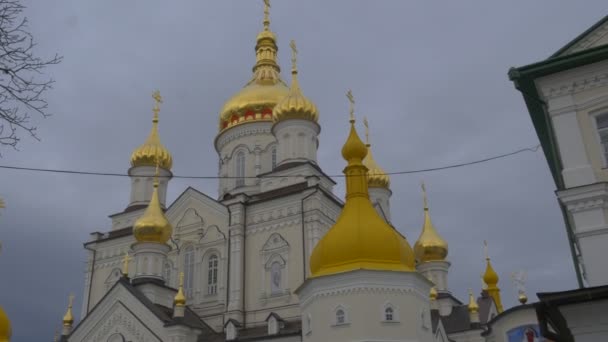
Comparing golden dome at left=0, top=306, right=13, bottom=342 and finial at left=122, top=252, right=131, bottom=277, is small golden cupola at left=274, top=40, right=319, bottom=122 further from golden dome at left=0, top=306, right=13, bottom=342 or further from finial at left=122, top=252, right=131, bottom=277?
golden dome at left=0, top=306, right=13, bottom=342

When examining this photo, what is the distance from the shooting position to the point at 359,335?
16875mm

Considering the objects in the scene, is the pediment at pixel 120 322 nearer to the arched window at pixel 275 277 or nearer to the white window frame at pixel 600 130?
the arched window at pixel 275 277

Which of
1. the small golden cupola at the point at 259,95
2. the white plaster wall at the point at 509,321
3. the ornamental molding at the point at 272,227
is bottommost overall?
the white plaster wall at the point at 509,321

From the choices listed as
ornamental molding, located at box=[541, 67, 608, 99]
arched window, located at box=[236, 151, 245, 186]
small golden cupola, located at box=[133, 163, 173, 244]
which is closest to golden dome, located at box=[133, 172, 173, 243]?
small golden cupola, located at box=[133, 163, 173, 244]

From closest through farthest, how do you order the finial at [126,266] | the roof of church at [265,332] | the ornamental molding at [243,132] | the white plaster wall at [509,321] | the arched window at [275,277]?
the white plaster wall at [509,321] < the roof of church at [265,332] < the arched window at [275,277] < the finial at [126,266] < the ornamental molding at [243,132]

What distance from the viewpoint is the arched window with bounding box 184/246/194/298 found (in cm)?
2792

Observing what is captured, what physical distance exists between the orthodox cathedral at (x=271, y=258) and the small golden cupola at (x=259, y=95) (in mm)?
77

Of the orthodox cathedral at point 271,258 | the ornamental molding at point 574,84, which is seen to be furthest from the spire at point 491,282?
the ornamental molding at point 574,84

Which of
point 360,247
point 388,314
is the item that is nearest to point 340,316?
point 388,314

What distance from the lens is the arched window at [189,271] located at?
27922mm

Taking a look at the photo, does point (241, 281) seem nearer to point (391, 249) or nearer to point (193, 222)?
point (193, 222)

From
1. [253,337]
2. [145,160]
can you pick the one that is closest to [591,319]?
[253,337]

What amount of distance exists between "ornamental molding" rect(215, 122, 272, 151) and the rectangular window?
21738 mm

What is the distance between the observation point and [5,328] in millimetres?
17906
